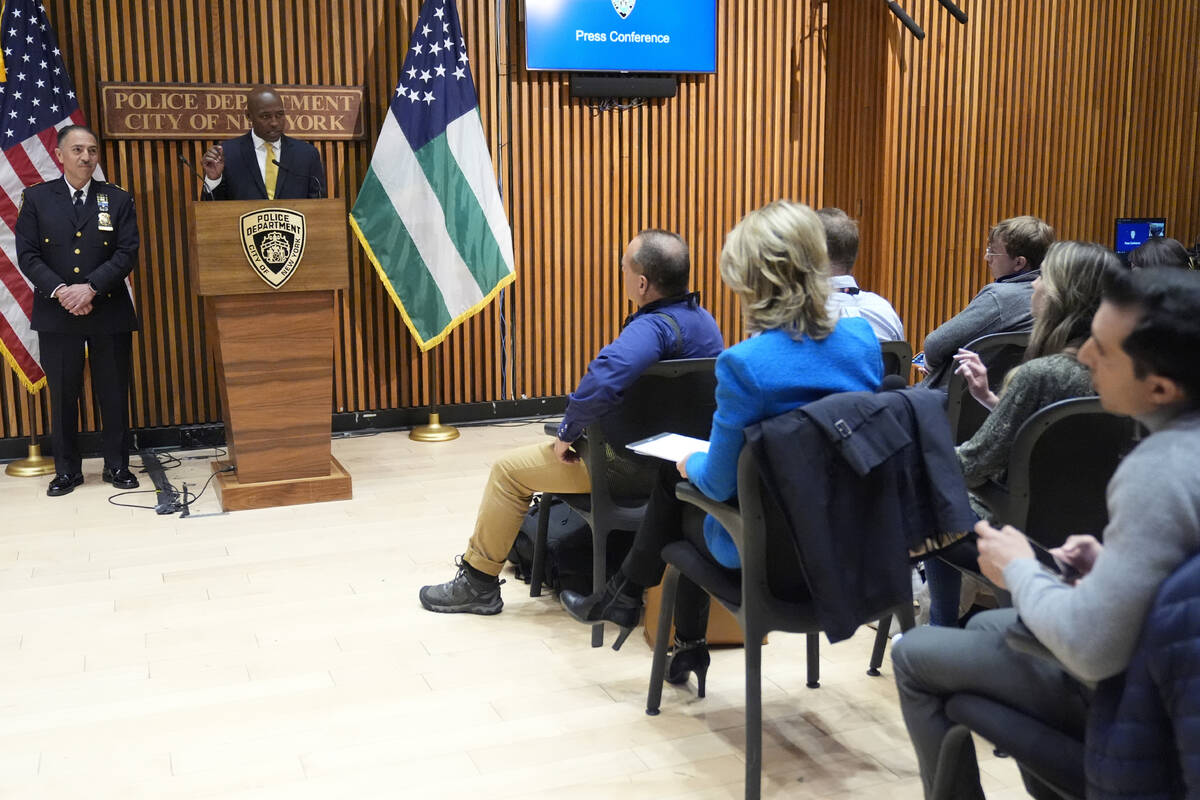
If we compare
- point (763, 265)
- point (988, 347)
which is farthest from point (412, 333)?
point (763, 265)

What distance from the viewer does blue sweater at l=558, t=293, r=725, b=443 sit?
3.13 meters

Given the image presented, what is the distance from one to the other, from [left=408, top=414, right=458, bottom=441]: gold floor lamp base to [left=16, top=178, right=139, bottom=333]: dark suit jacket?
1.68 meters

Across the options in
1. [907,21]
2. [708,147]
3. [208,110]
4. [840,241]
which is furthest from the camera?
[708,147]

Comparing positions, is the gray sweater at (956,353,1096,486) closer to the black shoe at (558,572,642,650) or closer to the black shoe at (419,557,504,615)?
the black shoe at (558,572,642,650)

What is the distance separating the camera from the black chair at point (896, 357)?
3400 millimetres

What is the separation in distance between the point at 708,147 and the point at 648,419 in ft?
13.8

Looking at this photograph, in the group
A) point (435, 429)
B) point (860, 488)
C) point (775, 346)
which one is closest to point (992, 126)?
point (435, 429)

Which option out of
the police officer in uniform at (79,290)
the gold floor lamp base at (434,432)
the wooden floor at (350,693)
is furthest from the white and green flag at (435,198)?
the wooden floor at (350,693)

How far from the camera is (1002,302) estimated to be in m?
3.61

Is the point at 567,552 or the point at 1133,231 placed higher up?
the point at 1133,231

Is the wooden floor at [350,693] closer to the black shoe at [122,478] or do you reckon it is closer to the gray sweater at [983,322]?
the black shoe at [122,478]

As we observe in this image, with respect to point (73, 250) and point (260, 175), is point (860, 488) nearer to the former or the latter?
point (260, 175)

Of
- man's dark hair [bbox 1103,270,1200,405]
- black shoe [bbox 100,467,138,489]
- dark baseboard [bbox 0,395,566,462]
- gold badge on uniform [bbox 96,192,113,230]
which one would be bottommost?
black shoe [bbox 100,467,138,489]

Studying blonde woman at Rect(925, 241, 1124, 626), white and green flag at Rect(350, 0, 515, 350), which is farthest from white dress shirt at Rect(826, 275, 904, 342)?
white and green flag at Rect(350, 0, 515, 350)
